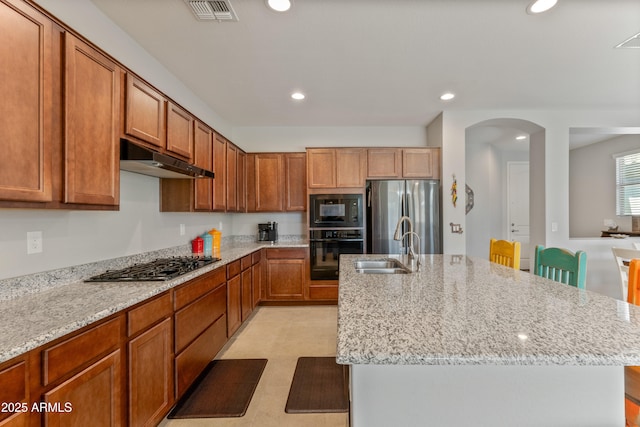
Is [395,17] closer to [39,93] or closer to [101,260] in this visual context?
[39,93]

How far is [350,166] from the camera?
3.96 m

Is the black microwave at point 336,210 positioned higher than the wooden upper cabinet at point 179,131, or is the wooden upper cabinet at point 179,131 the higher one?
the wooden upper cabinet at point 179,131

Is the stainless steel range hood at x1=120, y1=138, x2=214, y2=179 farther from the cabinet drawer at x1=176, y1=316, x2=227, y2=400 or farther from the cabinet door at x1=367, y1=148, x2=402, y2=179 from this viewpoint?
the cabinet door at x1=367, y1=148, x2=402, y2=179

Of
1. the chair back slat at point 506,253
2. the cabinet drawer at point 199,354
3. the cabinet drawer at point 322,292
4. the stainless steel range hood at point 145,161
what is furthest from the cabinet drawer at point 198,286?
the chair back slat at point 506,253

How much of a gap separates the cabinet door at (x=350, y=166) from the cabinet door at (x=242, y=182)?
132cm

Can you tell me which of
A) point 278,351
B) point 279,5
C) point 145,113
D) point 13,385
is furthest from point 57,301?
point 279,5

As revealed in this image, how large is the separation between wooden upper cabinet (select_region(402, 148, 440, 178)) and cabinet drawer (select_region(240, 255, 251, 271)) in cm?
233

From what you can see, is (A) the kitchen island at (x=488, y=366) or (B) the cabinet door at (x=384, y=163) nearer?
(A) the kitchen island at (x=488, y=366)

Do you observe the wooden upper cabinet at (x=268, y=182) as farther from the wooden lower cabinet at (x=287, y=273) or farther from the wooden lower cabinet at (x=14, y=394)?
the wooden lower cabinet at (x=14, y=394)

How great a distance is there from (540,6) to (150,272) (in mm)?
3100

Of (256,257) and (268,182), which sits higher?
(268,182)

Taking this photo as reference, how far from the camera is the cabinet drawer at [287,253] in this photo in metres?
3.92

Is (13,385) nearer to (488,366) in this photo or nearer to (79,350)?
(79,350)

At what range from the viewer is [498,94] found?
3.26 meters
